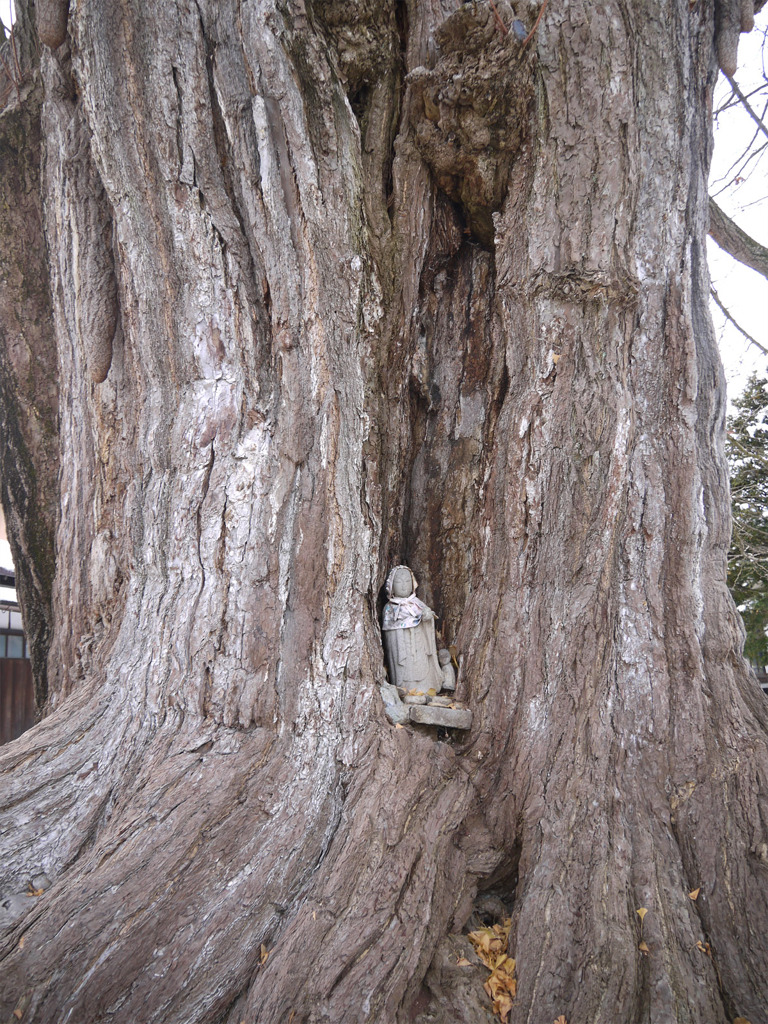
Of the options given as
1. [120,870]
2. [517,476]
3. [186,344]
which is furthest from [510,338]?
[120,870]

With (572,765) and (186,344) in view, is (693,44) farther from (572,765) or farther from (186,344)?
(572,765)

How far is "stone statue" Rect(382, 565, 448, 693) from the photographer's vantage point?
3365mm

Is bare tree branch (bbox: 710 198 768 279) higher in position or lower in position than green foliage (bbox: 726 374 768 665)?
higher

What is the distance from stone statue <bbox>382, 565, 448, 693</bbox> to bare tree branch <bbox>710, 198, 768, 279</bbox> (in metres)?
3.45

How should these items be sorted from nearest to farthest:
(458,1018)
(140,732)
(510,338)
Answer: (458,1018) < (140,732) < (510,338)

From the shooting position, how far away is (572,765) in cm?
286

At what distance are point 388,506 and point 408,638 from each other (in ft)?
2.34

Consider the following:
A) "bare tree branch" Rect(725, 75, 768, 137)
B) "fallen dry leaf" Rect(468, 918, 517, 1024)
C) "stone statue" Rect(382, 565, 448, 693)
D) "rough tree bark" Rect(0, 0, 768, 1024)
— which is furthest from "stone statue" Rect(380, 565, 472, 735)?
"bare tree branch" Rect(725, 75, 768, 137)

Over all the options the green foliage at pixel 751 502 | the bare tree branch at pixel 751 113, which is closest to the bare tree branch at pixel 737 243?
the bare tree branch at pixel 751 113

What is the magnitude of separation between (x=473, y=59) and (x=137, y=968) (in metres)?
4.10

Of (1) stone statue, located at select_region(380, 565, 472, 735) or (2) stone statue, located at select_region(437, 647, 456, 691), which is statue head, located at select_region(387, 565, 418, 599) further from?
(2) stone statue, located at select_region(437, 647, 456, 691)

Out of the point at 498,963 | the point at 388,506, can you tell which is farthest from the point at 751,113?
the point at 498,963

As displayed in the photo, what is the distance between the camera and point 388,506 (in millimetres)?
3512

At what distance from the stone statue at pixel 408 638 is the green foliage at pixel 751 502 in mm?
5459
